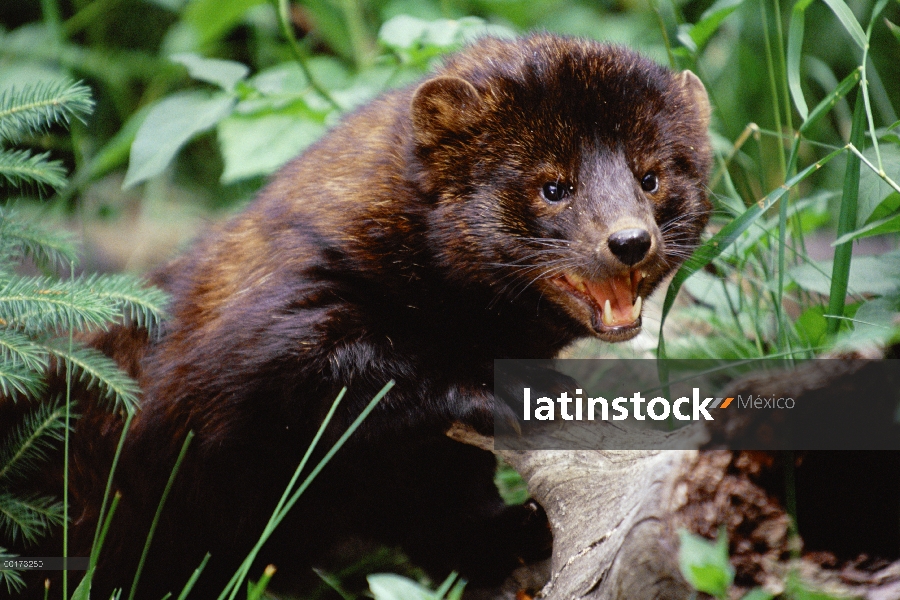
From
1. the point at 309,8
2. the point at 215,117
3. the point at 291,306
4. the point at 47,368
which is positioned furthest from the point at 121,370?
the point at 309,8

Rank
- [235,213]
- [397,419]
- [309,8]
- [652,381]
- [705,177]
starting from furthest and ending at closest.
A: [309,8]
[652,381]
[235,213]
[705,177]
[397,419]

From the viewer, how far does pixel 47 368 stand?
2.85 m

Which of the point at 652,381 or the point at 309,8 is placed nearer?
the point at 652,381

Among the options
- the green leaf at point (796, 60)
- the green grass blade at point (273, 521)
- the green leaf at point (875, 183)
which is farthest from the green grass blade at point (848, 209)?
the green grass blade at point (273, 521)

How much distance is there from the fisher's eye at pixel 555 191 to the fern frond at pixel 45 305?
1.25m

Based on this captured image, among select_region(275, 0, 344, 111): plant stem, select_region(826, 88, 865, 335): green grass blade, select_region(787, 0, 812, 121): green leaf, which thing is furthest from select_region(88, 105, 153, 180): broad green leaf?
select_region(826, 88, 865, 335): green grass blade

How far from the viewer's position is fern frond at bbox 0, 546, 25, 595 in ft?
8.29

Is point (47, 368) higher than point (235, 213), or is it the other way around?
point (235, 213)

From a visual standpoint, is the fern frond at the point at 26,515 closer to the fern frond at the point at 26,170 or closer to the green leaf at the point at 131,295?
the green leaf at the point at 131,295

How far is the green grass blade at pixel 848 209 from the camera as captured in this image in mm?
2521

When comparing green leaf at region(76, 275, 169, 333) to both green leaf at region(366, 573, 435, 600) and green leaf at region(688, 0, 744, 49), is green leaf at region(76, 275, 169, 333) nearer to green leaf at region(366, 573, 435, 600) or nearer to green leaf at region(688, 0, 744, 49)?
green leaf at region(366, 573, 435, 600)

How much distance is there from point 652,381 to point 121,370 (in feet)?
6.36

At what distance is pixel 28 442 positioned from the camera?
8.79ft

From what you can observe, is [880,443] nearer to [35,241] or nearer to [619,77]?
[619,77]
